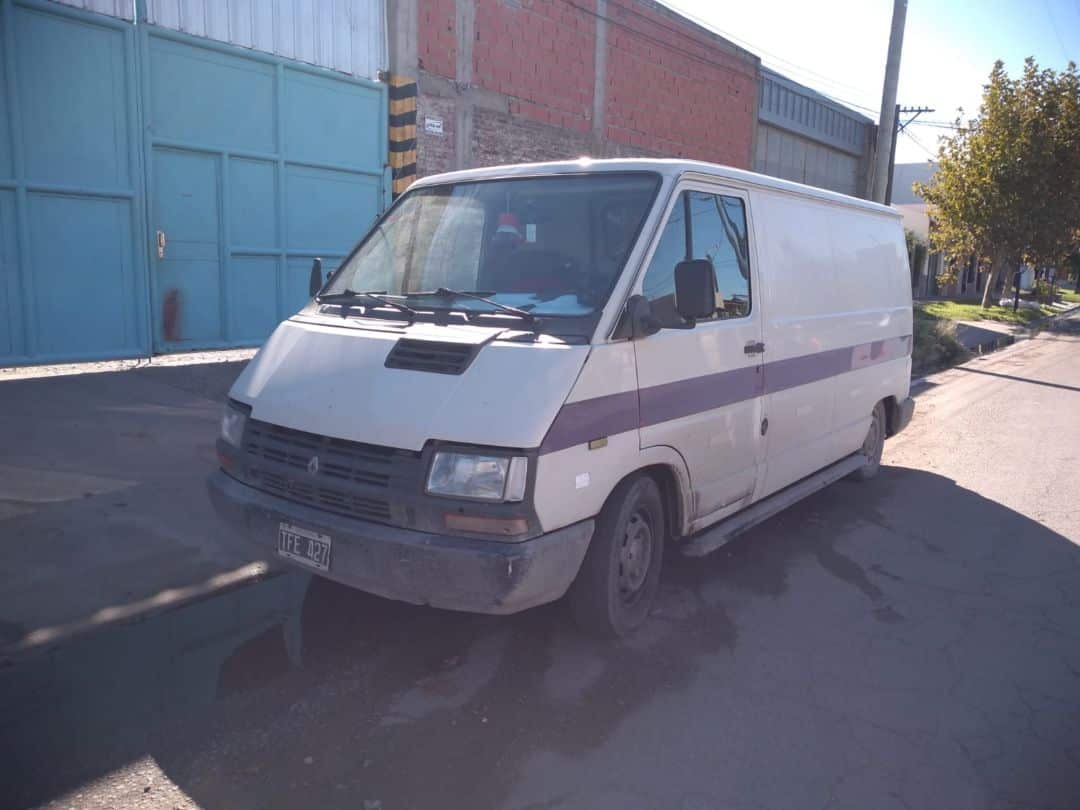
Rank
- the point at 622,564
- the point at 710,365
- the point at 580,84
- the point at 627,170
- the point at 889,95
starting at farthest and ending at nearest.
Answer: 1. the point at 580,84
2. the point at 889,95
3. the point at 710,365
4. the point at 627,170
5. the point at 622,564

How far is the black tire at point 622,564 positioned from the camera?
13.0 feet

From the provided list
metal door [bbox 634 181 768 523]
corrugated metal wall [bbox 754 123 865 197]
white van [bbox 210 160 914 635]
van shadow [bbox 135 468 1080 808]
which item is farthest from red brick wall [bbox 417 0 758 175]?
van shadow [bbox 135 468 1080 808]

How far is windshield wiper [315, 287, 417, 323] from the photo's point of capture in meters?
4.36

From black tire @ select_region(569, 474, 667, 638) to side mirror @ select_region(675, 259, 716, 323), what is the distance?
851mm

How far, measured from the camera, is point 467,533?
3482 mm

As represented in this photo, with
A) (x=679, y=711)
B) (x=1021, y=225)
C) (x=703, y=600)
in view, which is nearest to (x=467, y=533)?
(x=679, y=711)

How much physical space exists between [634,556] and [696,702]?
777 mm

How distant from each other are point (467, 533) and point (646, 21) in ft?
56.7

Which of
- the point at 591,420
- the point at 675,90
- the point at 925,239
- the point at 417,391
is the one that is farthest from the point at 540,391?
the point at 925,239

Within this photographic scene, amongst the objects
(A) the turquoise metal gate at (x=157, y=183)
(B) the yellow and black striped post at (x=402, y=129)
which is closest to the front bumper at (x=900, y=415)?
(A) the turquoise metal gate at (x=157, y=183)

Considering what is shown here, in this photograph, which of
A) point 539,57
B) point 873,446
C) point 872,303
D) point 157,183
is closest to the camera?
point 872,303

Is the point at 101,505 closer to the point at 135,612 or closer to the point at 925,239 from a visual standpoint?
the point at 135,612

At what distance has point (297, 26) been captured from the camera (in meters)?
11.3

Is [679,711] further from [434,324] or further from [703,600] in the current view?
[434,324]
